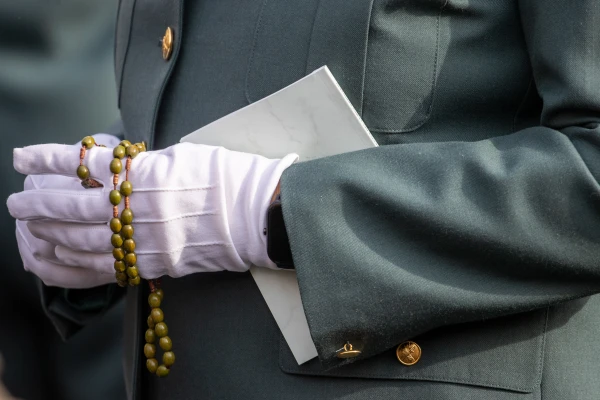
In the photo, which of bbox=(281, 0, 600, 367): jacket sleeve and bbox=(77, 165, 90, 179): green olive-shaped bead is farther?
bbox=(77, 165, 90, 179): green olive-shaped bead

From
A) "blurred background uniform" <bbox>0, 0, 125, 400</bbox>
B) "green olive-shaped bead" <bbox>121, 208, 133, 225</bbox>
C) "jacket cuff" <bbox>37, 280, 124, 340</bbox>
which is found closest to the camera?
"green olive-shaped bead" <bbox>121, 208, 133, 225</bbox>

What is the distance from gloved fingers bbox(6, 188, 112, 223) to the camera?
0.91 meters

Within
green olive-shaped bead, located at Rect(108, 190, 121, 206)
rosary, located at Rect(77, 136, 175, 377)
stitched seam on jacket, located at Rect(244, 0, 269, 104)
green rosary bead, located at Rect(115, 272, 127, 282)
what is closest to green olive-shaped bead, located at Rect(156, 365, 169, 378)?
rosary, located at Rect(77, 136, 175, 377)

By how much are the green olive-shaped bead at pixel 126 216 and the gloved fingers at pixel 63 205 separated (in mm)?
28

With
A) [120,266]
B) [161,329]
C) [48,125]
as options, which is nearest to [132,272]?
[120,266]

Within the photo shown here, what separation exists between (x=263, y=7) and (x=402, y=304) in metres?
0.46

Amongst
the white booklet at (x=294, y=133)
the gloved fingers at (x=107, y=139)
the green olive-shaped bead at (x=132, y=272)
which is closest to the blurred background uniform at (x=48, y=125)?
the gloved fingers at (x=107, y=139)

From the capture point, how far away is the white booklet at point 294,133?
2.93 feet

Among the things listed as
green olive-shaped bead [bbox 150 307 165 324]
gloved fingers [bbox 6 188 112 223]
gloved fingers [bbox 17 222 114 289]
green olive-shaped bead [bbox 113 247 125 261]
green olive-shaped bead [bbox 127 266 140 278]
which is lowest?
green olive-shaped bead [bbox 150 307 165 324]

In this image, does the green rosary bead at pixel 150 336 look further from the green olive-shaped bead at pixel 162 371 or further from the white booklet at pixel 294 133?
the white booklet at pixel 294 133

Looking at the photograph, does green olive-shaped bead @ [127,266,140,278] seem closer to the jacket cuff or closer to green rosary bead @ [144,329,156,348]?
green rosary bead @ [144,329,156,348]

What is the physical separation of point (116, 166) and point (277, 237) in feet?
0.75

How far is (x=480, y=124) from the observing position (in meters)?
0.93

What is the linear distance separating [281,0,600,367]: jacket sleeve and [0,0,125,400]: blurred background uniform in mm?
705
